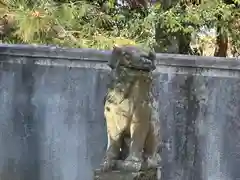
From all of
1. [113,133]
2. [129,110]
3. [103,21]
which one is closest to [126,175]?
[113,133]

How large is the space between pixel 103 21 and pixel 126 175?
4693mm

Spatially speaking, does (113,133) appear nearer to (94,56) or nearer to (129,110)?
(129,110)

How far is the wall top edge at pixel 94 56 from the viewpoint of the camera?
16.2ft

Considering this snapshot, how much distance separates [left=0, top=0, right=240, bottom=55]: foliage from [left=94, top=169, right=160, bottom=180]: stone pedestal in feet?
11.3

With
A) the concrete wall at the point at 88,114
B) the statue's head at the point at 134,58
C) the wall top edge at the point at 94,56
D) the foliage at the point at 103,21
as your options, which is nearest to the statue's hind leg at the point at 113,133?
the statue's head at the point at 134,58

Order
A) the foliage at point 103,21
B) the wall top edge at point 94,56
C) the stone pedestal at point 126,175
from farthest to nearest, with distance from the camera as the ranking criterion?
the foliage at point 103,21
the wall top edge at point 94,56
the stone pedestal at point 126,175

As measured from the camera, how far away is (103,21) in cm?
838

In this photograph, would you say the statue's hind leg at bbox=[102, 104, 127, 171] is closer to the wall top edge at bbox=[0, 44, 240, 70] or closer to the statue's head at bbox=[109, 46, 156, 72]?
the statue's head at bbox=[109, 46, 156, 72]

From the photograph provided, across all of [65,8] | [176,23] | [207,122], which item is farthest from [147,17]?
[207,122]

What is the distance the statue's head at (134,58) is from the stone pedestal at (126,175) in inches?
28.6

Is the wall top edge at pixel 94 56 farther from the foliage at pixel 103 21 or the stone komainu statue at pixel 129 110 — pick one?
the foliage at pixel 103 21

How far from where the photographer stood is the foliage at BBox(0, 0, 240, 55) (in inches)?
290

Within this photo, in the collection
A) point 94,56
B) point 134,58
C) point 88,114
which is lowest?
point 88,114

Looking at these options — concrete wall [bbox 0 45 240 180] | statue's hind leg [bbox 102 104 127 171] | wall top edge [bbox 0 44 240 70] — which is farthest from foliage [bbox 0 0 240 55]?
statue's hind leg [bbox 102 104 127 171]
